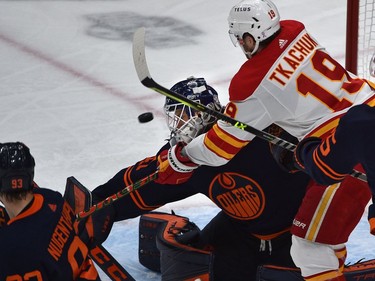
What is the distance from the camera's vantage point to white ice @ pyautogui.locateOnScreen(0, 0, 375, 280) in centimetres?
405

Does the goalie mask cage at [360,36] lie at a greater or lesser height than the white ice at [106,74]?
greater

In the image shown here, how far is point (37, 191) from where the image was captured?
234 centimetres

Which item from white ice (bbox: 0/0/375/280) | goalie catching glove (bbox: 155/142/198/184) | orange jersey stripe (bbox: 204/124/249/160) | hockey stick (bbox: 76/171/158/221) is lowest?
white ice (bbox: 0/0/375/280)

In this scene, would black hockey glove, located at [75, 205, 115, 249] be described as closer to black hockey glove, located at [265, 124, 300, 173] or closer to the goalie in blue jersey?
the goalie in blue jersey

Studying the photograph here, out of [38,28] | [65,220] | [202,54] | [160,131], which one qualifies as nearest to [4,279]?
[65,220]

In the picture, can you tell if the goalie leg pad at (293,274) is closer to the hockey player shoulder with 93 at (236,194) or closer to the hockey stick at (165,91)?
the hockey player shoulder with 93 at (236,194)

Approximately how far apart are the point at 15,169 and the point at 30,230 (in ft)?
0.49

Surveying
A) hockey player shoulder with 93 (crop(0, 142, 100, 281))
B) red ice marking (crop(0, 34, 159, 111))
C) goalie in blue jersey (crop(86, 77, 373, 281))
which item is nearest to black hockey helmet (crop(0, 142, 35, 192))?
hockey player shoulder with 93 (crop(0, 142, 100, 281))

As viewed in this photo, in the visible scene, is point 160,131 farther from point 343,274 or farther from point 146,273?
point 343,274

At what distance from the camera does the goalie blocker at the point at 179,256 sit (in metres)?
2.97

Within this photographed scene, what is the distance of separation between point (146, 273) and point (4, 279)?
1.14 m

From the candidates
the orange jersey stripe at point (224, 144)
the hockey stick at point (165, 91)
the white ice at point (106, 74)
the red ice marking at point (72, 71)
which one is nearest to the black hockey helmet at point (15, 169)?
the hockey stick at point (165, 91)

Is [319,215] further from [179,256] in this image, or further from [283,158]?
[179,256]

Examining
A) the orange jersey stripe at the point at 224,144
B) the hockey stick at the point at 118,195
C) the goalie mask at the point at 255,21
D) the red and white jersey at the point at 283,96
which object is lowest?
the hockey stick at the point at 118,195
